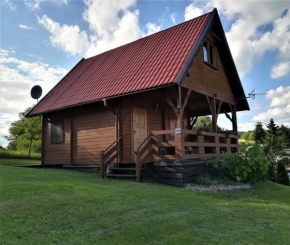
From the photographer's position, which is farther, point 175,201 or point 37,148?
point 37,148

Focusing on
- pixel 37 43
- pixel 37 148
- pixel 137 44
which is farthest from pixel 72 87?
pixel 37 148

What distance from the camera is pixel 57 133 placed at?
1305 centimetres

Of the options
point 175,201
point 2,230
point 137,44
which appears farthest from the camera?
point 137,44

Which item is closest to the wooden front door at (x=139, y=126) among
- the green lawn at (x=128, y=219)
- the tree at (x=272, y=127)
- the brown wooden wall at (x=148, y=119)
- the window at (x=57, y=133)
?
the brown wooden wall at (x=148, y=119)

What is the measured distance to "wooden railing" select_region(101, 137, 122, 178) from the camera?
9578 millimetres

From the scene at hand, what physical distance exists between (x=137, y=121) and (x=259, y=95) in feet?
21.3

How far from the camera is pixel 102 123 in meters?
11.3

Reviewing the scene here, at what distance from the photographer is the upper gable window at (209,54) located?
11732 millimetres

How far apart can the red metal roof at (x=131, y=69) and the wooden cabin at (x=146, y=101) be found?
49mm

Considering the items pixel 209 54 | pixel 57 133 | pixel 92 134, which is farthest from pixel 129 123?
pixel 209 54

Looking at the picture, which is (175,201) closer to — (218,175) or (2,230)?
(2,230)

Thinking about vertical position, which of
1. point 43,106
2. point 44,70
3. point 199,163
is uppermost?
point 44,70

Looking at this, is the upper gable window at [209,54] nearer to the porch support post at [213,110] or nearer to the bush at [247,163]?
the porch support post at [213,110]

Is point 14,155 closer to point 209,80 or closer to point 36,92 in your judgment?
point 36,92
